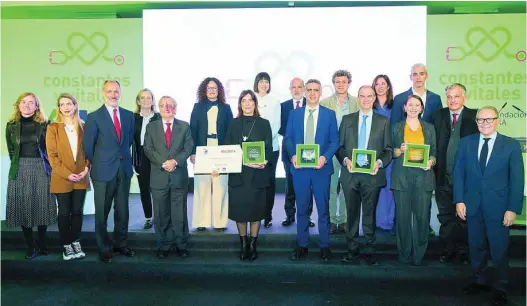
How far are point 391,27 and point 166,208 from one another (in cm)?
445

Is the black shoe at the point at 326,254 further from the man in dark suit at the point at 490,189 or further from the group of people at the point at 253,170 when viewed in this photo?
the man in dark suit at the point at 490,189

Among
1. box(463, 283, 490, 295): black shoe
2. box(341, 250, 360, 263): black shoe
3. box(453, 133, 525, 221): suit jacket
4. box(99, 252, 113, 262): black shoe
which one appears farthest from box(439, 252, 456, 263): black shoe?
box(99, 252, 113, 262): black shoe

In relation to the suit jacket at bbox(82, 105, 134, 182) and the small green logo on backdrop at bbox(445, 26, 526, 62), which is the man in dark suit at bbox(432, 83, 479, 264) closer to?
the suit jacket at bbox(82, 105, 134, 182)

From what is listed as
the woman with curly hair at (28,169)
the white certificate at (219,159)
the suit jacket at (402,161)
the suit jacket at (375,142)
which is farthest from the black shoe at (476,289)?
the woman with curly hair at (28,169)

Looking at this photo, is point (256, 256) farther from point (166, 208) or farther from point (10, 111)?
point (10, 111)

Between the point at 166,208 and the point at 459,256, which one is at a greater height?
the point at 166,208

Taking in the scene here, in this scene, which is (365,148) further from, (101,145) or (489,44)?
(489,44)

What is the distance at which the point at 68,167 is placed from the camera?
12.1 ft

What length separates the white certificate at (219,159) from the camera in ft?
12.2

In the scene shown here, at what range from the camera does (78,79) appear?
694 centimetres

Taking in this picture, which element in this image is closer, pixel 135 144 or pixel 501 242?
pixel 501 242

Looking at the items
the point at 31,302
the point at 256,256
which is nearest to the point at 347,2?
the point at 256,256

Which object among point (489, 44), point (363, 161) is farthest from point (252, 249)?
point (489, 44)

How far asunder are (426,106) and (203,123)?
230cm
